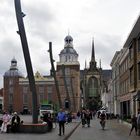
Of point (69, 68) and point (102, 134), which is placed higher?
point (69, 68)

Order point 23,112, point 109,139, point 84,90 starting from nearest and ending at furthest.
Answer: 1. point 109,139
2. point 23,112
3. point 84,90

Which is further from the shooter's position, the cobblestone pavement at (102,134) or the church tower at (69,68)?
the church tower at (69,68)

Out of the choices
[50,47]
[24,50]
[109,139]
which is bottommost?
[109,139]

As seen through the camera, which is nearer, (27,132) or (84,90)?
(27,132)

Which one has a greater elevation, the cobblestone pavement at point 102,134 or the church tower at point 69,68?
the church tower at point 69,68

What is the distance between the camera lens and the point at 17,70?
544 ft

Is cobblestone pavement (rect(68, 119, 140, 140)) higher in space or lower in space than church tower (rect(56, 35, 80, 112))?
lower

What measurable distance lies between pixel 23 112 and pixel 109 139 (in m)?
126

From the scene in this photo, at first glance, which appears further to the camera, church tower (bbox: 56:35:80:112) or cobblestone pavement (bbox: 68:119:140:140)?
church tower (bbox: 56:35:80:112)

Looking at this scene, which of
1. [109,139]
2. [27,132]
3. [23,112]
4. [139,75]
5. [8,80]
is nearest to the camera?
[109,139]

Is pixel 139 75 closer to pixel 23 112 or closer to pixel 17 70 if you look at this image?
pixel 23 112

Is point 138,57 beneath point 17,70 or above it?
beneath

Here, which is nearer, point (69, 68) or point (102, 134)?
point (102, 134)

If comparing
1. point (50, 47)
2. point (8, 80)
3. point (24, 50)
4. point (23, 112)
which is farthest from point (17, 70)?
point (24, 50)
